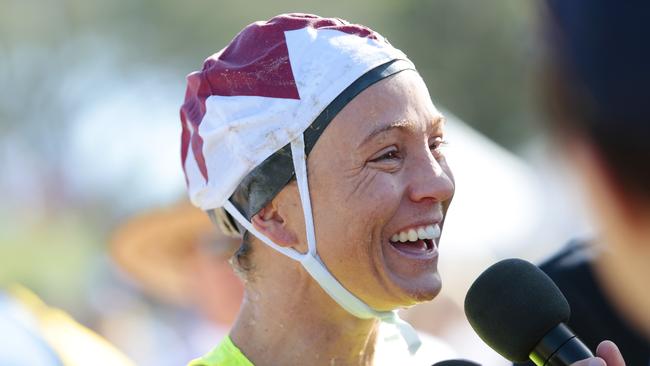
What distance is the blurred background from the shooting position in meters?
15.0

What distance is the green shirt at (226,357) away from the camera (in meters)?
3.45

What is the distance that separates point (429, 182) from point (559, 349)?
0.80 meters

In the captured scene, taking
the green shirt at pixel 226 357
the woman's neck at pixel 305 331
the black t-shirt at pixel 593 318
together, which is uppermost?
the woman's neck at pixel 305 331

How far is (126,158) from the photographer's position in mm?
15914

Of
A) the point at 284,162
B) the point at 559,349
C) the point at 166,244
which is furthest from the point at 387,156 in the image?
the point at 166,244

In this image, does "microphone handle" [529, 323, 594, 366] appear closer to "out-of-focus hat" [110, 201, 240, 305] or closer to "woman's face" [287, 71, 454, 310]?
"woman's face" [287, 71, 454, 310]

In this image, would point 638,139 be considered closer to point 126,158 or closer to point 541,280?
point 541,280

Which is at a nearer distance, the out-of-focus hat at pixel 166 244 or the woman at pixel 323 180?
the woman at pixel 323 180

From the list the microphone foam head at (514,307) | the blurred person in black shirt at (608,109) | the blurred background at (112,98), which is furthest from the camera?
the blurred background at (112,98)

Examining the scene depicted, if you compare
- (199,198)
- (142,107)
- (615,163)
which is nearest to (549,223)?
(199,198)

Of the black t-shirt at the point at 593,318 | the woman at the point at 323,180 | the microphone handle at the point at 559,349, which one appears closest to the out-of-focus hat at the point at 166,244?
the black t-shirt at the point at 593,318

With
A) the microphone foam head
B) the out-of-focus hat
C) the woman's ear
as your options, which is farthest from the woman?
the out-of-focus hat

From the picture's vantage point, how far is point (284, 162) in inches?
134

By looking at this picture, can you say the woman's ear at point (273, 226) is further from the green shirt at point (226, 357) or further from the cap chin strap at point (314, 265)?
the green shirt at point (226, 357)
